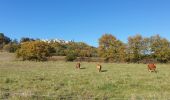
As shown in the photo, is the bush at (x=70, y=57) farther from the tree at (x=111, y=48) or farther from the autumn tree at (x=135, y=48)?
the autumn tree at (x=135, y=48)

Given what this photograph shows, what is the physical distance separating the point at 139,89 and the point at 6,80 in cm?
822

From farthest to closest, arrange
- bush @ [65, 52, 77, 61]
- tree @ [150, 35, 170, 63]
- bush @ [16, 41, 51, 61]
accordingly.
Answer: tree @ [150, 35, 170, 63] < bush @ [16, 41, 51, 61] < bush @ [65, 52, 77, 61]

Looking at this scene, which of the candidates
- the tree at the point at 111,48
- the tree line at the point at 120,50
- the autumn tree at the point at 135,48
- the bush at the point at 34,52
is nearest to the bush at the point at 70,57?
the tree line at the point at 120,50

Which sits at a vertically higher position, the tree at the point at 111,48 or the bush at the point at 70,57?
the tree at the point at 111,48

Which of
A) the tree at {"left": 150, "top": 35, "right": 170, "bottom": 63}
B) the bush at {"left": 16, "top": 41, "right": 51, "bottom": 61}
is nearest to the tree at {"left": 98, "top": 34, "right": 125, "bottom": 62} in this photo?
the tree at {"left": 150, "top": 35, "right": 170, "bottom": 63}

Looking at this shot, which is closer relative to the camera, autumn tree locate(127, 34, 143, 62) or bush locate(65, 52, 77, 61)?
bush locate(65, 52, 77, 61)

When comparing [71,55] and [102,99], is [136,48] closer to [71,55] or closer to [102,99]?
[71,55]

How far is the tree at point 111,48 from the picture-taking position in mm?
86125

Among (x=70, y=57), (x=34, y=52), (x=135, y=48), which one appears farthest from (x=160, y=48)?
(x=34, y=52)

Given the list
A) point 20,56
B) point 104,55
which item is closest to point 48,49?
point 20,56

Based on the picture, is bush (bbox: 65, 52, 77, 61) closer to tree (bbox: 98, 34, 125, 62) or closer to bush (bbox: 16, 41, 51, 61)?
bush (bbox: 16, 41, 51, 61)

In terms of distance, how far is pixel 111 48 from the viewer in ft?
290

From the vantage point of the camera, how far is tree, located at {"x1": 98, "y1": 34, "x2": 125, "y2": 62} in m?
86.1

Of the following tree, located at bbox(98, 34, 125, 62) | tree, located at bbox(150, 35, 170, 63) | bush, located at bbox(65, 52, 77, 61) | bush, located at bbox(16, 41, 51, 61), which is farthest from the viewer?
tree, located at bbox(98, 34, 125, 62)
